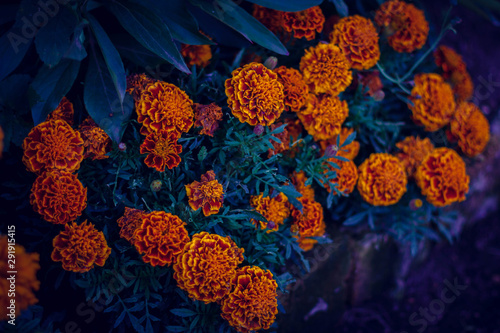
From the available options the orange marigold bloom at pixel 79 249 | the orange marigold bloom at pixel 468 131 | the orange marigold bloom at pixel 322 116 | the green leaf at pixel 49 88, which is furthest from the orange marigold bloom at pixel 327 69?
the orange marigold bloom at pixel 79 249

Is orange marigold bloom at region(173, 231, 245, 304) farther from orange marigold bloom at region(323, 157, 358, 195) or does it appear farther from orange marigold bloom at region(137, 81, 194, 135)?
orange marigold bloom at region(323, 157, 358, 195)

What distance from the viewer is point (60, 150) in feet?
4.37

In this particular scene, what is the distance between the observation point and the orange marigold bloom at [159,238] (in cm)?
130

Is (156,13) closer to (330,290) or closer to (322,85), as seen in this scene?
(322,85)

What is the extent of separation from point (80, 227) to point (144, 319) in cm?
47

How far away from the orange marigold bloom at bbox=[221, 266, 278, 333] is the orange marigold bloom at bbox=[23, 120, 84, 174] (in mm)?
795

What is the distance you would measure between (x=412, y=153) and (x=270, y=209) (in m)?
1.00

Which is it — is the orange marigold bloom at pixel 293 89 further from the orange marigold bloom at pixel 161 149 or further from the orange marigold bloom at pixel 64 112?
the orange marigold bloom at pixel 64 112

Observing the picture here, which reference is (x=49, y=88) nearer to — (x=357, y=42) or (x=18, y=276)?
(x=18, y=276)

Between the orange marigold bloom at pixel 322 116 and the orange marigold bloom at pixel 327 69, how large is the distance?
0.05 m

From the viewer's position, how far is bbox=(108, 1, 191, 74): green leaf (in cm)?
139

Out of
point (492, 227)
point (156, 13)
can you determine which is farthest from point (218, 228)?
point (492, 227)

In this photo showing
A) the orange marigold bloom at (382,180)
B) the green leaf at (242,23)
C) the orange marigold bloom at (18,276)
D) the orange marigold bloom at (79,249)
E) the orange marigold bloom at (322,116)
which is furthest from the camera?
the orange marigold bloom at (382,180)

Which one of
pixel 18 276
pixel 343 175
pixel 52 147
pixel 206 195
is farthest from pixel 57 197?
pixel 343 175
